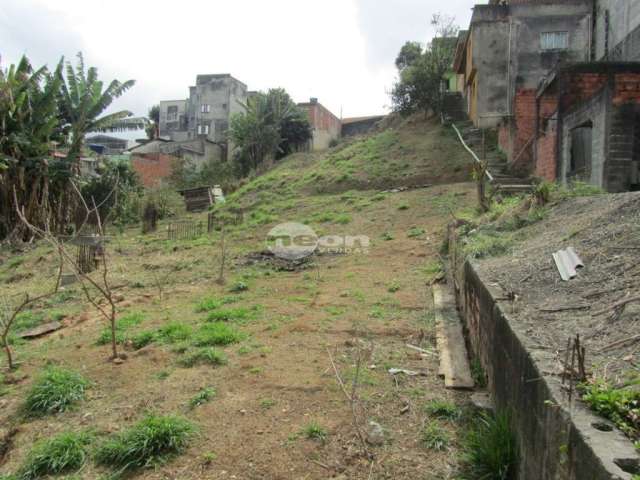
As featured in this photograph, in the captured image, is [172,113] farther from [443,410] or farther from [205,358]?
[443,410]

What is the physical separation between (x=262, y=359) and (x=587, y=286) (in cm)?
335

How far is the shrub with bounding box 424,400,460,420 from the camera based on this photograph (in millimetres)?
3982

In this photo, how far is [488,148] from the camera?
17.9 metres

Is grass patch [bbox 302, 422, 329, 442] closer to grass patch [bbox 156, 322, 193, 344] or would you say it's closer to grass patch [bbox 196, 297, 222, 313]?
grass patch [bbox 156, 322, 193, 344]

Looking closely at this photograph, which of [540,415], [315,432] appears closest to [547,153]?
[315,432]

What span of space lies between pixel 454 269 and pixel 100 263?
916cm

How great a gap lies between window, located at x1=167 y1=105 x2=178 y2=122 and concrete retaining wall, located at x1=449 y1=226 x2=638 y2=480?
1938 inches

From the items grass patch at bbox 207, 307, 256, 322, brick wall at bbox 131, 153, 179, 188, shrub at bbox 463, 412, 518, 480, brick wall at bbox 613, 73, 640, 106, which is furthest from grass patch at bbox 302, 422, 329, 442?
brick wall at bbox 131, 153, 179, 188

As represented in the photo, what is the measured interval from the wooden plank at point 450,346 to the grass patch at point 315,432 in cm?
132

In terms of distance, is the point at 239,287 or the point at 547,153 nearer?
the point at 239,287

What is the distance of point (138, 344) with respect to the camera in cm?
640

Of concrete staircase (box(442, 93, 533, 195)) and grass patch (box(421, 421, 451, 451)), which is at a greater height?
concrete staircase (box(442, 93, 533, 195))

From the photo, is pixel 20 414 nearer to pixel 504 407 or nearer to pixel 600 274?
pixel 504 407

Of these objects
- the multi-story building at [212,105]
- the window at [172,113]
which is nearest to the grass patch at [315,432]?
the multi-story building at [212,105]
